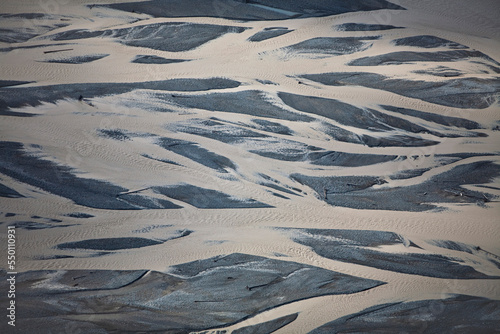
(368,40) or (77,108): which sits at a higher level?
(368,40)

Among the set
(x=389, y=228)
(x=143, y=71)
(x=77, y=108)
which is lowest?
(x=389, y=228)

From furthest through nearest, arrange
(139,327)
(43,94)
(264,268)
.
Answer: (43,94) < (264,268) < (139,327)

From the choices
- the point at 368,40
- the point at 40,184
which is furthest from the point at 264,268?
the point at 368,40

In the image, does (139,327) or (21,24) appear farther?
(21,24)

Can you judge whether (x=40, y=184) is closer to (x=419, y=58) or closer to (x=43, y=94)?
(x=43, y=94)

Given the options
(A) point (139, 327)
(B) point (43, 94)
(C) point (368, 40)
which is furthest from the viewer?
(C) point (368, 40)

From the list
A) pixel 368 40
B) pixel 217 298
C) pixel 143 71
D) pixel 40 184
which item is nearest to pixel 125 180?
pixel 40 184
